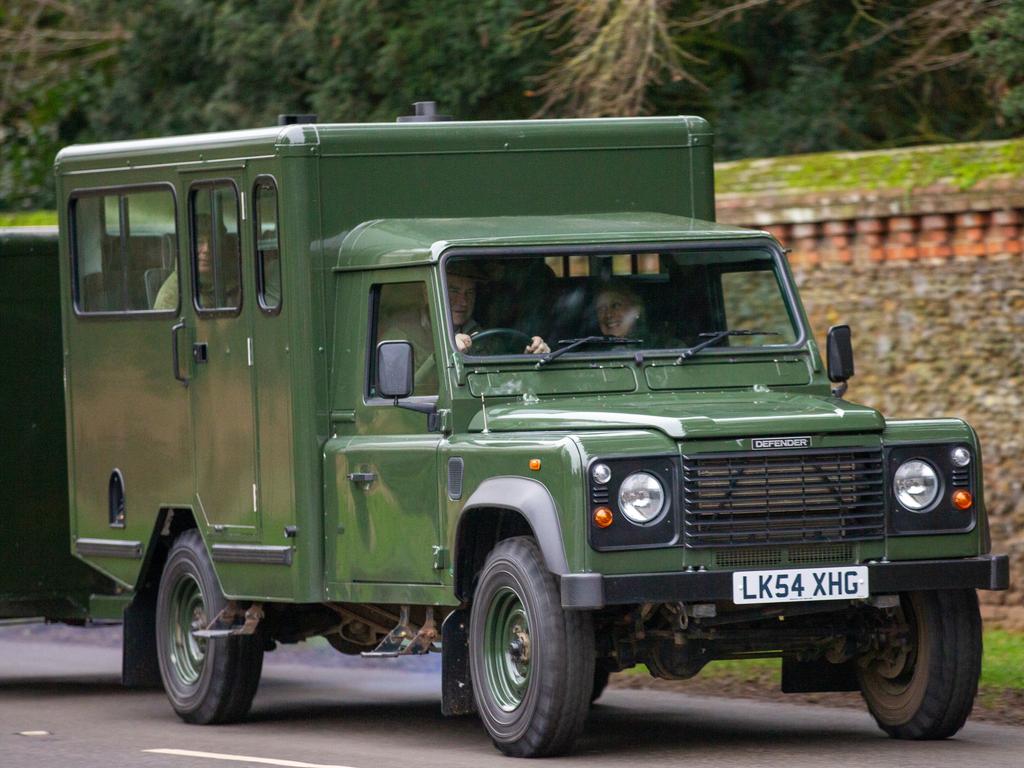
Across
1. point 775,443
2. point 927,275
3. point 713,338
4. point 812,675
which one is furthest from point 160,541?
point 927,275

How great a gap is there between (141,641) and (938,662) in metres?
4.68

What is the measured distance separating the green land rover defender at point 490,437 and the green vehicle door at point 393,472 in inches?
0.6

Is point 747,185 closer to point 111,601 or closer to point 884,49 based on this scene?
point 884,49

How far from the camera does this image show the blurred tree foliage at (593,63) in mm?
16781

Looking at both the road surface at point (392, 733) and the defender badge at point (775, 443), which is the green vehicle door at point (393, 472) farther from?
the defender badge at point (775, 443)

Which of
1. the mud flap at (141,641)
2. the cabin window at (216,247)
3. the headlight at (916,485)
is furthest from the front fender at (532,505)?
the mud flap at (141,641)

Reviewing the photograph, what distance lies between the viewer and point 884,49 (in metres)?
18.6

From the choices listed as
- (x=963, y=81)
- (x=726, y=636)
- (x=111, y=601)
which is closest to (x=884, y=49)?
(x=963, y=81)

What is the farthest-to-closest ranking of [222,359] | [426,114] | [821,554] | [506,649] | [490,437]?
1. [426,114]
2. [222,359]
3. [490,437]
4. [506,649]
5. [821,554]

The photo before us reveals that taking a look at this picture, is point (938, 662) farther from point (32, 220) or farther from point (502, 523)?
point (32, 220)

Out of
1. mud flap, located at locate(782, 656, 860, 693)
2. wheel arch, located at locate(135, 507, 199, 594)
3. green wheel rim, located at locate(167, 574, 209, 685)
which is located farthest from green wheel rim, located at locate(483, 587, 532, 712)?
wheel arch, located at locate(135, 507, 199, 594)

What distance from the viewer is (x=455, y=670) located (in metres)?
9.86

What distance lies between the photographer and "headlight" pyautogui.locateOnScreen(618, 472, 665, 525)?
899cm

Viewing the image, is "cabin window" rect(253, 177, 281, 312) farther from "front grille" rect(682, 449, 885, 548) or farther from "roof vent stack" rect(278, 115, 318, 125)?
"front grille" rect(682, 449, 885, 548)
